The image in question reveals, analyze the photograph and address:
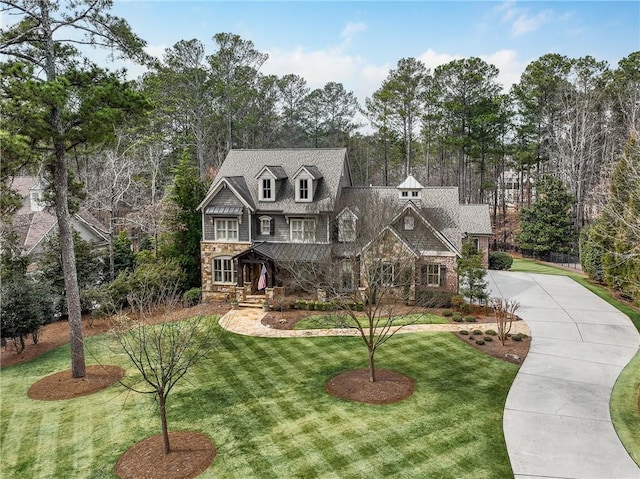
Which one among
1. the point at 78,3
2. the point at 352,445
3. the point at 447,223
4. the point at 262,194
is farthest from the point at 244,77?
the point at 352,445

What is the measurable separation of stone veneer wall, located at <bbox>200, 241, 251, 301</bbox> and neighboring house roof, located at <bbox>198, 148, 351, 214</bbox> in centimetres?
261

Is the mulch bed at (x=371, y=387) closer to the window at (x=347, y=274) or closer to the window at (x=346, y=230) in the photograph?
the window at (x=347, y=274)

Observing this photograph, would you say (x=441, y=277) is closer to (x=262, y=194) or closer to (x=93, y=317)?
(x=262, y=194)

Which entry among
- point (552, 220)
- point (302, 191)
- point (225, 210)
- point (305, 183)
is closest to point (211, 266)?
point (225, 210)

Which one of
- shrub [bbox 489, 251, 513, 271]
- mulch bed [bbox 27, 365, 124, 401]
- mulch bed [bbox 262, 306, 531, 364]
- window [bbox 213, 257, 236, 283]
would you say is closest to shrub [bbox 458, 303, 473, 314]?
mulch bed [bbox 262, 306, 531, 364]

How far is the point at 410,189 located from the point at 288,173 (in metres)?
7.75

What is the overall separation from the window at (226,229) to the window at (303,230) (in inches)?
140

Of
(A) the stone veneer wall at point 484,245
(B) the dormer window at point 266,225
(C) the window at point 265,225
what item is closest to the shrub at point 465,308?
(B) the dormer window at point 266,225

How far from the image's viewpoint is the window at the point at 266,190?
27031 mm

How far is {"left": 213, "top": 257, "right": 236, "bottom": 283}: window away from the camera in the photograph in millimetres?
27281

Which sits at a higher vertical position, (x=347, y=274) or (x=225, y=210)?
(x=225, y=210)

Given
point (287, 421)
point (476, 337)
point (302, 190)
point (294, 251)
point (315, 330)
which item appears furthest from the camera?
point (302, 190)

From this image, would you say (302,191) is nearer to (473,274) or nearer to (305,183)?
(305,183)

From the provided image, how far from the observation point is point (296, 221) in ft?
87.7
